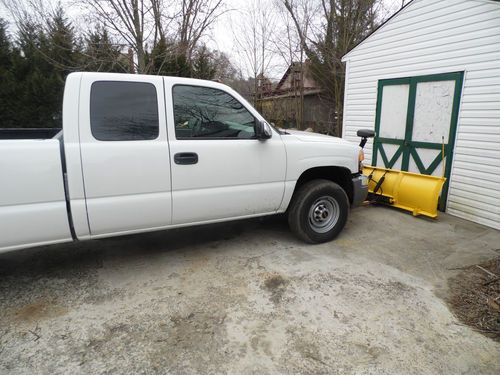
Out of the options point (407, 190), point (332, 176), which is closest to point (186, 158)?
point (332, 176)

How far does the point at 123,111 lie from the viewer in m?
2.95

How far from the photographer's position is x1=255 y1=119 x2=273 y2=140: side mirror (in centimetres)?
346

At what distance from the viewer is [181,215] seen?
3266mm

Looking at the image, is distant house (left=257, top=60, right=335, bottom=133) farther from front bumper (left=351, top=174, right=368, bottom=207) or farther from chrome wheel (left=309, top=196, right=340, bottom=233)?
chrome wheel (left=309, top=196, right=340, bottom=233)

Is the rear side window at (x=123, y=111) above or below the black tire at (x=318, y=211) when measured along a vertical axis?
above

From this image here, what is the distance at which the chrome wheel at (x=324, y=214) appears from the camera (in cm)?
411

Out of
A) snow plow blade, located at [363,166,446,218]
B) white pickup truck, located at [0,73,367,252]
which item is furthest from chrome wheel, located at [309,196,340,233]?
snow plow blade, located at [363,166,446,218]

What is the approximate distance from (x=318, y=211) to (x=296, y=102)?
1287 centimetres

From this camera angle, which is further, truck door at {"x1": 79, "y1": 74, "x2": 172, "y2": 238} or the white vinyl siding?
the white vinyl siding

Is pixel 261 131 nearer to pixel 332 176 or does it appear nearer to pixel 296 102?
pixel 332 176

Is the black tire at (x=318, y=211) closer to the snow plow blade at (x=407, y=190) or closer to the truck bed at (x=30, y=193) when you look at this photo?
the snow plow blade at (x=407, y=190)

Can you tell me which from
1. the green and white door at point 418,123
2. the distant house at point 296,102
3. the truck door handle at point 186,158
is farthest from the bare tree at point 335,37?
the truck door handle at point 186,158

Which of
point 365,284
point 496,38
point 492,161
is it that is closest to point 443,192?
point 492,161

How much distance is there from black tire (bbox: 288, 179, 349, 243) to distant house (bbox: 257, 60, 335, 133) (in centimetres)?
1030
